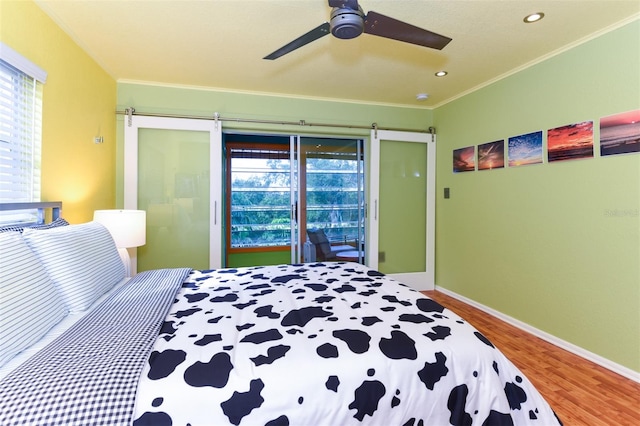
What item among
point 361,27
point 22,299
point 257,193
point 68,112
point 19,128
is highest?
point 361,27

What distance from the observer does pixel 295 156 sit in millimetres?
3736

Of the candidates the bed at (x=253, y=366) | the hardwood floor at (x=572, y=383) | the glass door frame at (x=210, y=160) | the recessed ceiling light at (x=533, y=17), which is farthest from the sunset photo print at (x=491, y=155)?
the glass door frame at (x=210, y=160)

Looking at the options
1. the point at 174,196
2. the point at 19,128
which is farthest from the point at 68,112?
the point at 174,196

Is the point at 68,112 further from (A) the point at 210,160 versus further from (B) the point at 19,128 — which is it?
(A) the point at 210,160

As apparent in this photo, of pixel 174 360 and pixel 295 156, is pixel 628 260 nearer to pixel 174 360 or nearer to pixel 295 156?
pixel 174 360

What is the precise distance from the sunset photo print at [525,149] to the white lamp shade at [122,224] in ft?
11.3

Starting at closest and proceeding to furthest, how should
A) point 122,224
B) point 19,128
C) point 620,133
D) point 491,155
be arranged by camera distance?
point 19,128 < point 620,133 < point 122,224 < point 491,155

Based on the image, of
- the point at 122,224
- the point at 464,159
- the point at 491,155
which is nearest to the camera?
the point at 122,224

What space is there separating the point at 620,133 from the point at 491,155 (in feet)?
3.49

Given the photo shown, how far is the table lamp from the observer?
2297 millimetres

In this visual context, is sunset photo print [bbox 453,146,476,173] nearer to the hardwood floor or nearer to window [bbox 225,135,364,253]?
window [bbox 225,135,364,253]

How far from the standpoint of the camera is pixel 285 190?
4637mm

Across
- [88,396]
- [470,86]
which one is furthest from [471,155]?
[88,396]

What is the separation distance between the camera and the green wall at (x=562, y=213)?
2.06 m
